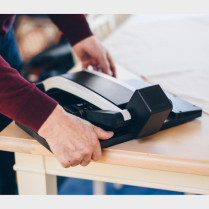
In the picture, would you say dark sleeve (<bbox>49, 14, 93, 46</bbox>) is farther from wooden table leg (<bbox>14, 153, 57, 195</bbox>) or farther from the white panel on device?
wooden table leg (<bbox>14, 153, 57, 195</bbox>)

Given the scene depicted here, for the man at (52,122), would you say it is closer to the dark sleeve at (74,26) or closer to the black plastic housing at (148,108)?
the black plastic housing at (148,108)

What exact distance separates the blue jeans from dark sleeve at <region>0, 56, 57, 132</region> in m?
0.32

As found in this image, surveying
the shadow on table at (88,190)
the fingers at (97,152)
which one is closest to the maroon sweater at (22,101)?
the fingers at (97,152)

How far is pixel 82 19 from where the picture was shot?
889mm

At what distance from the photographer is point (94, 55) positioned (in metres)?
0.88

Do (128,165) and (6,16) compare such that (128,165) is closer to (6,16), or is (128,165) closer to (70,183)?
(6,16)

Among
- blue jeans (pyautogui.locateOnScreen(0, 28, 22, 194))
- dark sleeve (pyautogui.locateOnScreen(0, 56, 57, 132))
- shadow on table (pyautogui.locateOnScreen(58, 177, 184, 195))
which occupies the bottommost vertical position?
shadow on table (pyautogui.locateOnScreen(58, 177, 184, 195))

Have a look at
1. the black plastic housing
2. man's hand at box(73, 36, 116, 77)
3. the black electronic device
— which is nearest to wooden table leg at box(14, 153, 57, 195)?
the black electronic device

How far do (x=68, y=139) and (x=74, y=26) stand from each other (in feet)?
1.49

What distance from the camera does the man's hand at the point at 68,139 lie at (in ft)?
1.75

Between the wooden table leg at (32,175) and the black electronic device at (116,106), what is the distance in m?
0.06

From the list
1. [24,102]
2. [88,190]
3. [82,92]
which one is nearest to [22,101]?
[24,102]

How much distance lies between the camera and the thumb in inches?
21.7
